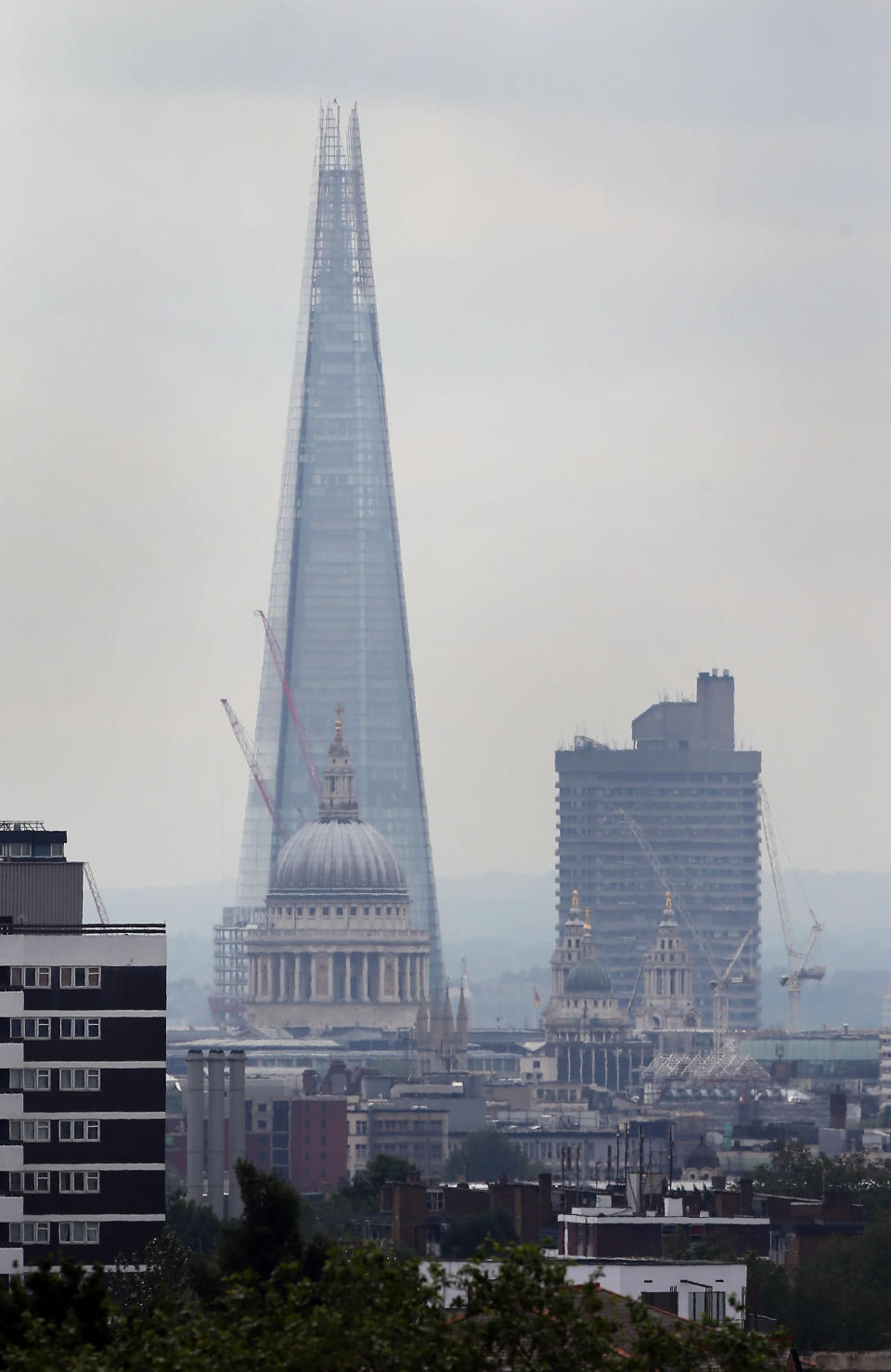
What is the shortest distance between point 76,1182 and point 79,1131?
115 cm

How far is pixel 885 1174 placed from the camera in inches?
6895

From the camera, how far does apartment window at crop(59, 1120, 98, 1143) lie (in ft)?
310

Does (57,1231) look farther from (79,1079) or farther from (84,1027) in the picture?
(84,1027)

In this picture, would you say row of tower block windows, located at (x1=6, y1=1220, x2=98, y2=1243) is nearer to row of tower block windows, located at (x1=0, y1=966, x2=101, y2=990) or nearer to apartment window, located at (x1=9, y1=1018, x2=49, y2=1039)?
apartment window, located at (x1=9, y1=1018, x2=49, y2=1039)

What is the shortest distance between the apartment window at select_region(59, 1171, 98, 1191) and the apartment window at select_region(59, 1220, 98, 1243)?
2.27 ft

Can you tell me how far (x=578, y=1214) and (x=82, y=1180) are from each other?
3298 centimetres

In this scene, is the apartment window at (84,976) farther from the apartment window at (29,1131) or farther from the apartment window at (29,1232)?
the apartment window at (29,1232)

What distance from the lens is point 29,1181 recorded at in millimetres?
94062

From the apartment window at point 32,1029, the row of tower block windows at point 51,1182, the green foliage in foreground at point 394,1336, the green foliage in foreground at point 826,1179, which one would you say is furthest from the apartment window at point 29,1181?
the green foliage in foreground at point 826,1179

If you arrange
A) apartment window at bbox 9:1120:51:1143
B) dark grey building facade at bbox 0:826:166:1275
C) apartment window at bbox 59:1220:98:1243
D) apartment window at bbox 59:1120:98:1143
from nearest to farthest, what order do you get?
apartment window at bbox 59:1220:98:1243 → dark grey building facade at bbox 0:826:166:1275 → apartment window at bbox 9:1120:51:1143 → apartment window at bbox 59:1120:98:1143

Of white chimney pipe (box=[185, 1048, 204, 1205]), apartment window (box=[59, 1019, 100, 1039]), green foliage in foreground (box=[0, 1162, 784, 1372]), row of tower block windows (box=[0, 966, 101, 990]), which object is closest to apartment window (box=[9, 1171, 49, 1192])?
apartment window (box=[59, 1019, 100, 1039])

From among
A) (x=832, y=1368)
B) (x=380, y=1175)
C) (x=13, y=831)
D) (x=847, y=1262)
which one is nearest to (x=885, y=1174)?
(x=380, y=1175)

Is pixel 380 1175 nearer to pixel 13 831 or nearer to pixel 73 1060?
pixel 13 831

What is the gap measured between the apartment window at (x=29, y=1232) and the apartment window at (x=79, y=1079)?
3109 mm
